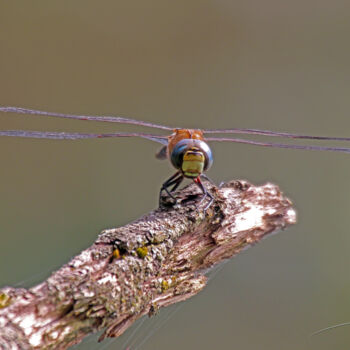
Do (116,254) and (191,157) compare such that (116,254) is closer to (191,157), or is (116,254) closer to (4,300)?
(4,300)

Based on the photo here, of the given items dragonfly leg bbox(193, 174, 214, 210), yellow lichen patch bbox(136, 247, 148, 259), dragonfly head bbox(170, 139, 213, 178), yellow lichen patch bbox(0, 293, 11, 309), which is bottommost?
yellow lichen patch bbox(0, 293, 11, 309)

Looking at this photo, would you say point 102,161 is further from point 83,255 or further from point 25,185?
point 83,255

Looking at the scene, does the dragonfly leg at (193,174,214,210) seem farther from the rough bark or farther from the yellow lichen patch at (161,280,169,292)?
the yellow lichen patch at (161,280,169,292)

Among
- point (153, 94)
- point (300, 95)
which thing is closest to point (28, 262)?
point (153, 94)

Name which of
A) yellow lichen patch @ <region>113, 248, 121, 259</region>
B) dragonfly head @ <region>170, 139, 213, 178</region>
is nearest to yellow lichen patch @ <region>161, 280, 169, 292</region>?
yellow lichen patch @ <region>113, 248, 121, 259</region>

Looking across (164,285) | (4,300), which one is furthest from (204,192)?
(4,300)

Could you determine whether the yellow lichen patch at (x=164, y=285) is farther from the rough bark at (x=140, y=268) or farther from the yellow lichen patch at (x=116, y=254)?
the yellow lichen patch at (x=116, y=254)
